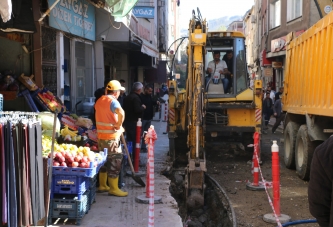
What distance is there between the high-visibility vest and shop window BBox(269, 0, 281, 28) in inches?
914

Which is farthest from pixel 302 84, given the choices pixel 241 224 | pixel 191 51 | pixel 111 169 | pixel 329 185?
pixel 329 185

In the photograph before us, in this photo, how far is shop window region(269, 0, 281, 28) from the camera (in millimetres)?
28797

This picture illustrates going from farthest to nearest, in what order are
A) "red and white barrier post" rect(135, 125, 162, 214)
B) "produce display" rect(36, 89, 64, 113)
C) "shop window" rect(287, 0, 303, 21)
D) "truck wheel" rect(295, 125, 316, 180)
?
"shop window" rect(287, 0, 303, 21)
"truck wheel" rect(295, 125, 316, 180)
"produce display" rect(36, 89, 64, 113)
"red and white barrier post" rect(135, 125, 162, 214)

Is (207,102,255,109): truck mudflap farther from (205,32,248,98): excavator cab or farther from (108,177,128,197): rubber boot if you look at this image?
(108,177,128,197): rubber boot

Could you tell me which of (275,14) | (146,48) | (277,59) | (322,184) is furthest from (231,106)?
(275,14)

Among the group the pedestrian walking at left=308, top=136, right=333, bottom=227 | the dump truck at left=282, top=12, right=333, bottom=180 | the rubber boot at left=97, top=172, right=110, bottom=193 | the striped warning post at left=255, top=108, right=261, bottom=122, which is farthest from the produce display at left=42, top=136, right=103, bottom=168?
the striped warning post at left=255, top=108, right=261, bottom=122

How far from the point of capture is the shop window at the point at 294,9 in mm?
24331

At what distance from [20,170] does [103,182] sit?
346 cm

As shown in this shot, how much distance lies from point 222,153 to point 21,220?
914cm

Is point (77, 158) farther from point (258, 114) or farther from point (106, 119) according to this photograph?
point (258, 114)

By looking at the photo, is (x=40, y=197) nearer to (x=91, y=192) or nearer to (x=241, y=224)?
(x=91, y=192)

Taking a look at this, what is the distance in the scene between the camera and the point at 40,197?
480 cm

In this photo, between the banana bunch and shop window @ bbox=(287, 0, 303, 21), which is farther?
shop window @ bbox=(287, 0, 303, 21)

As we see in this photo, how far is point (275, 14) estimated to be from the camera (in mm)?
29719
